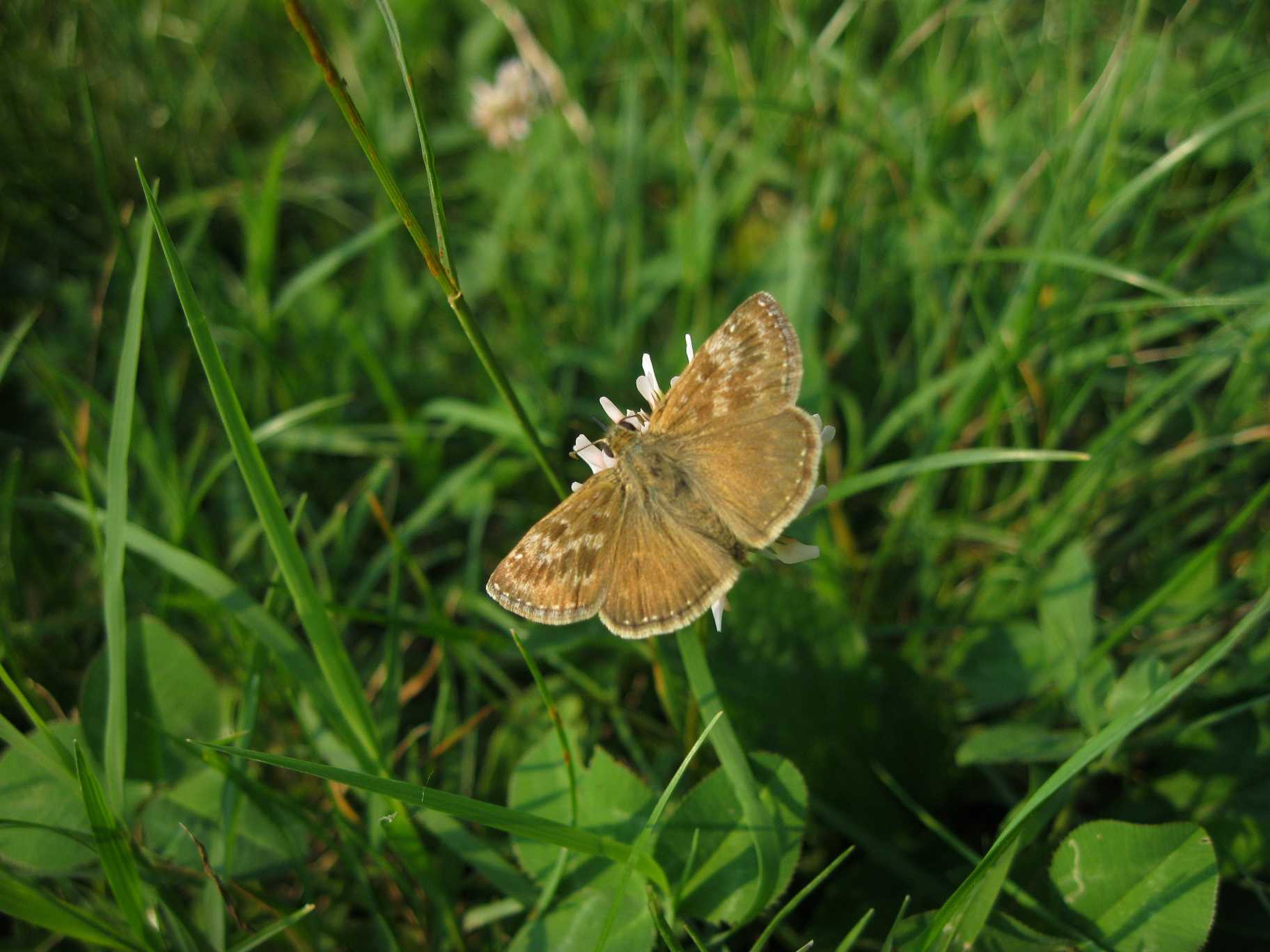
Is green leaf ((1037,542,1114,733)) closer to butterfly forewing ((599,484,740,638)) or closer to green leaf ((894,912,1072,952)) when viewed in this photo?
green leaf ((894,912,1072,952))

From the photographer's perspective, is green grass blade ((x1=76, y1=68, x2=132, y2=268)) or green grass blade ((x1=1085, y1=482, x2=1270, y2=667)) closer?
green grass blade ((x1=1085, y1=482, x2=1270, y2=667))

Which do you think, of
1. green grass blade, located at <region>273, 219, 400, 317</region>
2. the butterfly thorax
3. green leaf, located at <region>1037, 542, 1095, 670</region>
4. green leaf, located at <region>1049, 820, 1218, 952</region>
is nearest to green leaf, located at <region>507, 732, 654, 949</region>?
the butterfly thorax

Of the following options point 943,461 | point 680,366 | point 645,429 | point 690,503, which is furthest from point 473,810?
point 680,366

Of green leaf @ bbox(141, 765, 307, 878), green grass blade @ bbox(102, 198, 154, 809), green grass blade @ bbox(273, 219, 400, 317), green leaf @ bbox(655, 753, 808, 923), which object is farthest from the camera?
green grass blade @ bbox(273, 219, 400, 317)

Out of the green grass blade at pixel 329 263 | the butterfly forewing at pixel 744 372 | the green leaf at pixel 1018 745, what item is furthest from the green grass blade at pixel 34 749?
the green leaf at pixel 1018 745

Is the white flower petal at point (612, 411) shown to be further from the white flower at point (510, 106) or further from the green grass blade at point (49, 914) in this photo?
the white flower at point (510, 106)

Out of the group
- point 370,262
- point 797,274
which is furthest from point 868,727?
point 370,262

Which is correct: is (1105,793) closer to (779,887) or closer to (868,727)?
(868,727)
